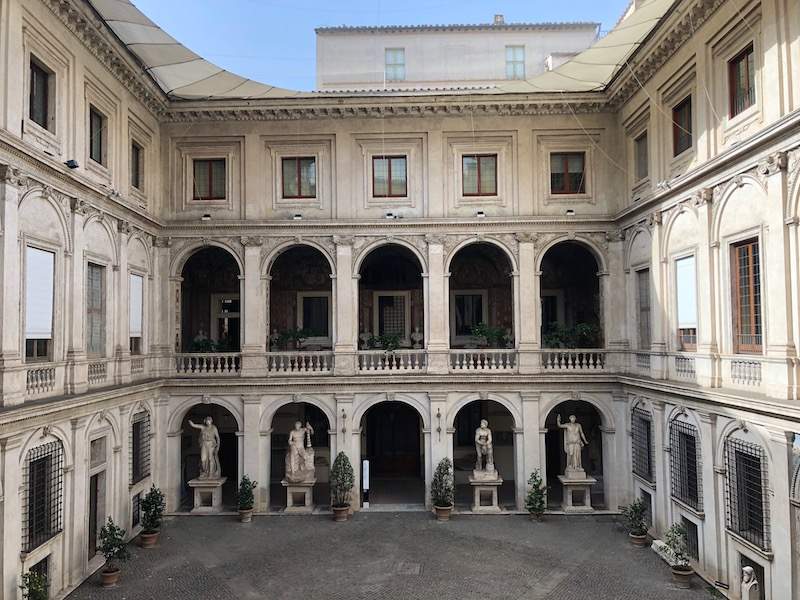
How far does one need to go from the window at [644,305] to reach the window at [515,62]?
506 inches

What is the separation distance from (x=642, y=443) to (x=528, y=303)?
18.4 feet

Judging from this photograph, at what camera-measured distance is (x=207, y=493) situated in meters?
20.1

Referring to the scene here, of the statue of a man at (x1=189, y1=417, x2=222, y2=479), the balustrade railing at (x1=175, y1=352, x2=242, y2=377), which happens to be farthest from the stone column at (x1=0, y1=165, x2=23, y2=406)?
the statue of a man at (x1=189, y1=417, x2=222, y2=479)

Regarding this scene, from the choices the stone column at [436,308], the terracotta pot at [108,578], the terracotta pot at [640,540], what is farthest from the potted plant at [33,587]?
the terracotta pot at [640,540]

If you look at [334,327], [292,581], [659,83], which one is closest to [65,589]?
[292,581]

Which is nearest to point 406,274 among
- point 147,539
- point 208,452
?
point 208,452

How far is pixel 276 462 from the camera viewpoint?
931 inches

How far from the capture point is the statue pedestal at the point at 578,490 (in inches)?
763

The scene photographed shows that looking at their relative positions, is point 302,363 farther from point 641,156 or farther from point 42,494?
point 641,156

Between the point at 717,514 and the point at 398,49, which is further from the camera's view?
the point at 398,49

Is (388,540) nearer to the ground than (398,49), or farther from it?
nearer to the ground

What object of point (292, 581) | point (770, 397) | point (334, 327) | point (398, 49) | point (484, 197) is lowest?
point (292, 581)

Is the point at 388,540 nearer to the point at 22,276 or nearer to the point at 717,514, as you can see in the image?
the point at 717,514

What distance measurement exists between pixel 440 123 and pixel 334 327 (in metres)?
7.90
